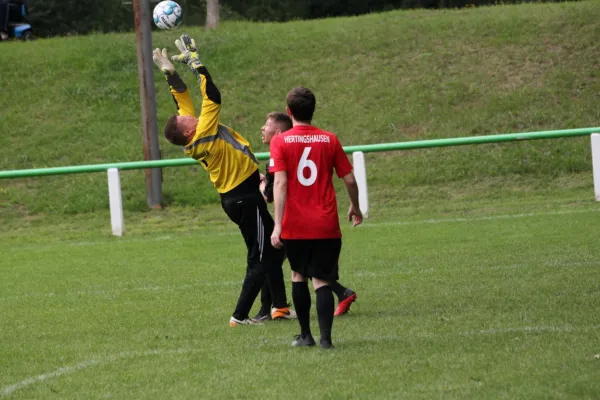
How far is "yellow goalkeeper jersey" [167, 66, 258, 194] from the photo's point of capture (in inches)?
336

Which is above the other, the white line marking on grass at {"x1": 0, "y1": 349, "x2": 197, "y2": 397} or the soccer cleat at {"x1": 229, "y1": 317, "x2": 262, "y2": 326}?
the white line marking on grass at {"x1": 0, "y1": 349, "x2": 197, "y2": 397}

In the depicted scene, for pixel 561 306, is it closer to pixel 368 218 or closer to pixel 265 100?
pixel 368 218

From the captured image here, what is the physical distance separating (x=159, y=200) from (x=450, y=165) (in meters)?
5.95

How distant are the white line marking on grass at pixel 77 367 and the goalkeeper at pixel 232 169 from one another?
1.16 meters

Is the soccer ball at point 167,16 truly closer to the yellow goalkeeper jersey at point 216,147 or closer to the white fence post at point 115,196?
the yellow goalkeeper jersey at point 216,147

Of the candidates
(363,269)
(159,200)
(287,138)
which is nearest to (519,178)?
(159,200)

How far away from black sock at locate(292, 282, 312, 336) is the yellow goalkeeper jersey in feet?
5.22

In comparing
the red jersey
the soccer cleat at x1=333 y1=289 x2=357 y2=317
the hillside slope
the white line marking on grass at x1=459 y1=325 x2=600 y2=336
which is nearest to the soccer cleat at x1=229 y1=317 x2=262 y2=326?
the soccer cleat at x1=333 y1=289 x2=357 y2=317

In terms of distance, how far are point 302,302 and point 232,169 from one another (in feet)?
5.62

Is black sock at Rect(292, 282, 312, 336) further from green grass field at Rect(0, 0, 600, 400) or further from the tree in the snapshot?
the tree

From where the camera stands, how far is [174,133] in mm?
8523

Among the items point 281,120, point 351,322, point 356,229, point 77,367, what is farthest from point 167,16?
point 77,367

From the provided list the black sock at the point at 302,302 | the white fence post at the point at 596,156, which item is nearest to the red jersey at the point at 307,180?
the black sock at the point at 302,302

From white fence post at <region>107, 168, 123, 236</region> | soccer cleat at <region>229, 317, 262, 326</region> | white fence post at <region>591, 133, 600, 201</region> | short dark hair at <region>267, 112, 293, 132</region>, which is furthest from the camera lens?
white fence post at <region>107, 168, 123, 236</region>
